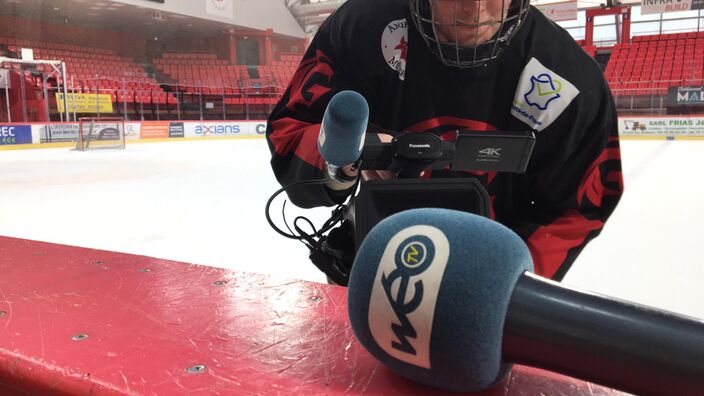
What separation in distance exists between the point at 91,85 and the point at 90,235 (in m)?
9.03

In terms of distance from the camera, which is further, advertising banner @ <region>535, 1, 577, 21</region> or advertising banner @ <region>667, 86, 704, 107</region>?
advertising banner @ <region>535, 1, 577, 21</region>

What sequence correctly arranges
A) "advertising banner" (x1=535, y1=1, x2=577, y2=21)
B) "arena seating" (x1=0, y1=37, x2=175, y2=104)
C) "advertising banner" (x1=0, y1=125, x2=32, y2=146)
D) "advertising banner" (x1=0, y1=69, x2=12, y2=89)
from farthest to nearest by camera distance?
1. "advertising banner" (x1=535, y1=1, x2=577, y2=21)
2. "arena seating" (x1=0, y1=37, x2=175, y2=104)
3. "advertising banner" (x1=0, y1=69, x2=12, y2=89)
4. "advertising banner" (x1=0, y1=125, x2=32, y2=146)

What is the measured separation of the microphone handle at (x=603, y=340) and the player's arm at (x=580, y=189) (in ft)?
1.75

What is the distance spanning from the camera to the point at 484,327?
0.84 ft

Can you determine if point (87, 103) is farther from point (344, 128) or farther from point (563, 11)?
point (563, 11)

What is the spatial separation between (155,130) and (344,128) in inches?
350

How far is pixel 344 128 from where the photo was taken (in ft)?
1.60

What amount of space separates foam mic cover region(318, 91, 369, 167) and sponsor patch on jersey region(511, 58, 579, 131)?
0.36 m

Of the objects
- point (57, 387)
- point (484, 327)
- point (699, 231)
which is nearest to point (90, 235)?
point (57, 387)

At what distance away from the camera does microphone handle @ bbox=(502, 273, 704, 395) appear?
229mm

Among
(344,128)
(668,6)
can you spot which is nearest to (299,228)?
(344,128)

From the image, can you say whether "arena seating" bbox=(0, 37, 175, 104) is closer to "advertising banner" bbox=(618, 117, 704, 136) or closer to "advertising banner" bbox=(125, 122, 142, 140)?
"advertising banner" bbox=(125, 122, 142, 140)

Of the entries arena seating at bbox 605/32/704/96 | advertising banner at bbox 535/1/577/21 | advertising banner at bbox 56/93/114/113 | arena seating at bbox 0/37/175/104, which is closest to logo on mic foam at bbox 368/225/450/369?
advertising banner at bbox 56/93/114/113

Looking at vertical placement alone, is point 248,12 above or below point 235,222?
above
